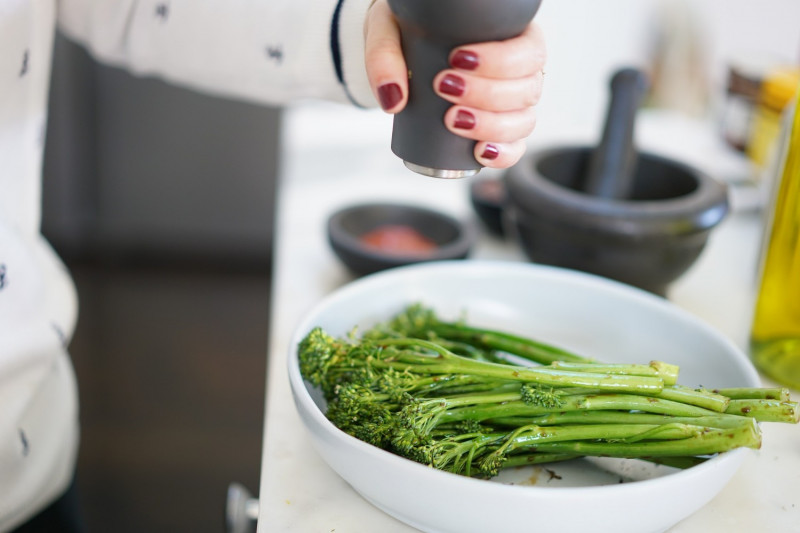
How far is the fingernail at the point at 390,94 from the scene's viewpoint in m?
0.62

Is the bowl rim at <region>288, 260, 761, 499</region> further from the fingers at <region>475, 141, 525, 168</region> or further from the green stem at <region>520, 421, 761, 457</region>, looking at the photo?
the fingers at <region>475, 141, 525, 168</region>

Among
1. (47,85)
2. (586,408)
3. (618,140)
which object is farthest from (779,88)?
(47,85)

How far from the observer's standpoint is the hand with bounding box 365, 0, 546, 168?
0.59 m

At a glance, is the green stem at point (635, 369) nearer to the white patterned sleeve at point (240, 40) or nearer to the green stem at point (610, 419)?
the green stem at point (610, 419)

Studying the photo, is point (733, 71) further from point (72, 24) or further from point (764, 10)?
point (764, 10)

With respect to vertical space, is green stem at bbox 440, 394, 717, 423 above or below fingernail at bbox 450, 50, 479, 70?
below

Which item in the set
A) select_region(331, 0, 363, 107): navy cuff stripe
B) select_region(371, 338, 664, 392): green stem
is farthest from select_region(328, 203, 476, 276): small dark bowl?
select_region(371, 338, 664, 392): green stem

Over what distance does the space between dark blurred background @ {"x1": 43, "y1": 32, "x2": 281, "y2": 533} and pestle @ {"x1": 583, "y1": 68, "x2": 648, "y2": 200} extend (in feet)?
4.44

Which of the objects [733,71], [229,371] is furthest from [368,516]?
[229,371]

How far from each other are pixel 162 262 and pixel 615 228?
2460 millimetres

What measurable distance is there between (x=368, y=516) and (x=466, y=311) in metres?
0.34

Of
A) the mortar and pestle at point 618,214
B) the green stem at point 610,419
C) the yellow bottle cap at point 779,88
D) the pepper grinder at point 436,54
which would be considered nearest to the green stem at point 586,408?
the green stem at point 610,419

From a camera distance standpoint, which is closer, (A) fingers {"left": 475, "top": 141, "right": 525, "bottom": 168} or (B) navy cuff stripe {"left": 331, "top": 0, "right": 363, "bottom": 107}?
(A) fingers {"left": 475, "top": 141, "right": 525, "bottom": 168}

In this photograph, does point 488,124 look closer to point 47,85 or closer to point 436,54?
point 436,54
